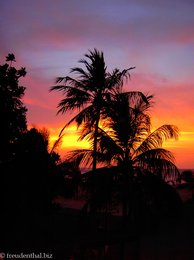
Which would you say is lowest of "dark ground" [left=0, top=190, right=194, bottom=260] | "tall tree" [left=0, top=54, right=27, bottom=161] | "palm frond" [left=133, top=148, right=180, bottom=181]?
"dark ground" [left=0, top=190, right=194, bottom=260]

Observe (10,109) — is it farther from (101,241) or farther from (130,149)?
(101,241)

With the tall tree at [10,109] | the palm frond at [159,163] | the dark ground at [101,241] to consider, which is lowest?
the dark ground at [101,241]

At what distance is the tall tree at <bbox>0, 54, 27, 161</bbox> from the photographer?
13406mm

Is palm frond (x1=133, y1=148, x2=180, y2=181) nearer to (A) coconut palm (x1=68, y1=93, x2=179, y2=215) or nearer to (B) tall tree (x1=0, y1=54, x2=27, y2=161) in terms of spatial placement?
(A) coconut palm (x1=68, y1=93, x2=179, y2=215)

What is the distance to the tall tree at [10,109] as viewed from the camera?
13406mm

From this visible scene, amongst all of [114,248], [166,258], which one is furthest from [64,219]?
[166,258]

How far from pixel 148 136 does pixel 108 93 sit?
3.40 meters

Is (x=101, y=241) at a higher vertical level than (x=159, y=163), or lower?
lower

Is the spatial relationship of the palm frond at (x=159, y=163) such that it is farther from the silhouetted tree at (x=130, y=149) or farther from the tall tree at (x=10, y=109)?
the tall tree at (x=10, y=109)

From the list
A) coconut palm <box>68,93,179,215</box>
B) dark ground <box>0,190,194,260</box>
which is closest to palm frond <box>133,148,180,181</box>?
coconut palm <box>68,93,179,215</box>

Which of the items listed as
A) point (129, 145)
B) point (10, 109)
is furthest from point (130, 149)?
point (10, 109)

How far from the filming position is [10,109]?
13.5 meters

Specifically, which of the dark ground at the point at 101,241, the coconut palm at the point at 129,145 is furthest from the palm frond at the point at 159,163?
the dark ground at the point at 101,241

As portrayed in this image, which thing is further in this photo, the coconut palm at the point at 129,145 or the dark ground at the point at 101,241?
the dark ground at the point at 101,241
